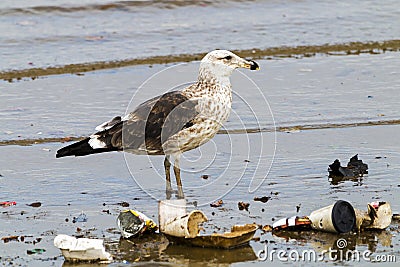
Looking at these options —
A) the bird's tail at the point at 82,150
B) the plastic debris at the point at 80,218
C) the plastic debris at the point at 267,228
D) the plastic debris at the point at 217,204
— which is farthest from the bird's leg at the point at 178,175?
the plastic debris at the point at 267,228

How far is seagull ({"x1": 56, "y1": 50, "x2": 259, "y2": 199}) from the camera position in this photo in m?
5.95

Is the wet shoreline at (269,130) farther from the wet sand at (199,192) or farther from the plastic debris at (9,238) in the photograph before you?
the plastic debris at (9,238)

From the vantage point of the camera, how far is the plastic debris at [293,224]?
5190mm

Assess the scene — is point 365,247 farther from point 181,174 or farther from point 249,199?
point 181,174

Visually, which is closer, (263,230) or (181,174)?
(263,230)

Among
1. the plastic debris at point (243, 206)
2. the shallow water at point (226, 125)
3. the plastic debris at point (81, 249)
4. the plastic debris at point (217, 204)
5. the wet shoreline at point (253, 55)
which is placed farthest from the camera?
the wet shoreline at point (253, 55)

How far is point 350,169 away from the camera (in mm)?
6426

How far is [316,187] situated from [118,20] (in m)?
8.20

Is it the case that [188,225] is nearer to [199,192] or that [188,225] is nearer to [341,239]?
[341,239]

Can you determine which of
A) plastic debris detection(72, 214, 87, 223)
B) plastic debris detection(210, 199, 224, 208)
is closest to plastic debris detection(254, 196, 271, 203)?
plastic debris detection(210, 199, 224, 208)

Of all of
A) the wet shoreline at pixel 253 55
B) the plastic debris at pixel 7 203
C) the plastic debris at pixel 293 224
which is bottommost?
the plastic debris at pixel 7 203

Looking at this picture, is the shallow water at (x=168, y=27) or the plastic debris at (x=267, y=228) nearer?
the plastic debris at (x=267, y=228)

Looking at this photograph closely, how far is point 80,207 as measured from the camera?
584 centimetres

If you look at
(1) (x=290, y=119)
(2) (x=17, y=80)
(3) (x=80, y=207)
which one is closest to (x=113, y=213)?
(3) (x=80, y=207)
